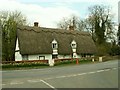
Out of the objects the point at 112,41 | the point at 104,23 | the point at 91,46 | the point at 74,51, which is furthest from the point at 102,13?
the point at 74,51

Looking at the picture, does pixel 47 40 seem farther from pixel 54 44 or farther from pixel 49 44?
pixel 54 44

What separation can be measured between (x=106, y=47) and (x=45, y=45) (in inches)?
962

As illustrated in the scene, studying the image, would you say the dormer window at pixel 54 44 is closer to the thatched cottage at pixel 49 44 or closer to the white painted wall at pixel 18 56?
the thatched cottage at pixel 49 44

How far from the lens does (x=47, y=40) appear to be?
59.4 metres

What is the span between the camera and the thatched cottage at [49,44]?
5488 centimetres

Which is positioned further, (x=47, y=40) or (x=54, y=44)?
(x=54, y=44)

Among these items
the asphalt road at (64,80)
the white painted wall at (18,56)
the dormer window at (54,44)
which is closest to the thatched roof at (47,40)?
the dormer window at (54,44)

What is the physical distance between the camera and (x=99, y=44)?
256 ft

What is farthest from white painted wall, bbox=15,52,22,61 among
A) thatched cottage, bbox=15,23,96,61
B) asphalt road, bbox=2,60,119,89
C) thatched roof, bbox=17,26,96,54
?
asphalt road, bbox=2,60,119,89

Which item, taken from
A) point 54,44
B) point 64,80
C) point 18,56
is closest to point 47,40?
point 54,44

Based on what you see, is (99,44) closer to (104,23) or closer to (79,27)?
(104,23)

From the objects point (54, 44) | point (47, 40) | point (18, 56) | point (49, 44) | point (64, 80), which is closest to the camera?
point (64, 80)

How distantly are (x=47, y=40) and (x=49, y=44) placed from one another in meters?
1.11

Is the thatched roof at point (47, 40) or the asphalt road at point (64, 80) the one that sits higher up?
the thatched roof at point (47, 40)
